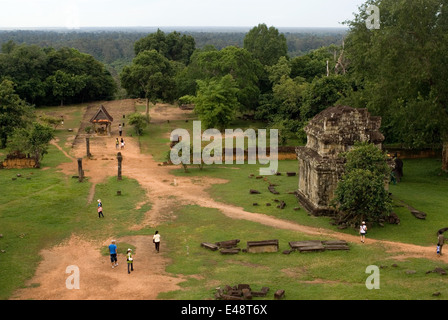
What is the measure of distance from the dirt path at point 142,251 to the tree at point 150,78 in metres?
21.1

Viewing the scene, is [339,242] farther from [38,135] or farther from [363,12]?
[38,135]

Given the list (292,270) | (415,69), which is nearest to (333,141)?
(415,69)

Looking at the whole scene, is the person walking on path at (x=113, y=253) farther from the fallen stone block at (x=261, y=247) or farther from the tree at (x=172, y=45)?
the tree at (x=172, y=45)

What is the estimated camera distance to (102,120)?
52.1m

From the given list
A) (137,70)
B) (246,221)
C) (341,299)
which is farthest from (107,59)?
(341,299)

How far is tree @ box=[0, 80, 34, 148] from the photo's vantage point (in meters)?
45.5

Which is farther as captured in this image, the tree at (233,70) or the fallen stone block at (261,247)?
the tree at (233,70)

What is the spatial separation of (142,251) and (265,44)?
50.3 metres

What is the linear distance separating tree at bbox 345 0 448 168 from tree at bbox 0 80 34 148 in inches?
1251

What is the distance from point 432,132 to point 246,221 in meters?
15.4

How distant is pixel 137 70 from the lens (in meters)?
59.5
